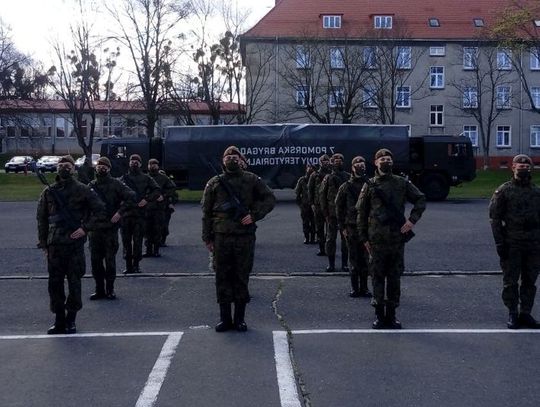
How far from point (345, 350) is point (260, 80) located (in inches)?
1909

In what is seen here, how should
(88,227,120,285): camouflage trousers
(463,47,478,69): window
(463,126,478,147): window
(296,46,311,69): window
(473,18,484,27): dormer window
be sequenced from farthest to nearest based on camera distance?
(463,126,478,147): window → (473,18,484,27): dormer window → (463,47,478,69): window → (296,46,311,69): window → (88,227,120,285): camouflage trousers

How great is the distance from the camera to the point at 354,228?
11.9 m

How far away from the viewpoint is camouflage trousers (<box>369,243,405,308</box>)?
30.7 feet

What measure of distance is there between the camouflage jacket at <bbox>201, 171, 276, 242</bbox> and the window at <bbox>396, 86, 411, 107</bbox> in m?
50.6

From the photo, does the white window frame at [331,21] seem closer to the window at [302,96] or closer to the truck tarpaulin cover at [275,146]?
the window at [302,96]

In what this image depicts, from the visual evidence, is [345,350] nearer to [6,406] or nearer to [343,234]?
[6,406]

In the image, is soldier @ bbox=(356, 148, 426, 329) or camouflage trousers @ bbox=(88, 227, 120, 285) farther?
camouflage trousers @ bbox=(88, 227, 120, 285)

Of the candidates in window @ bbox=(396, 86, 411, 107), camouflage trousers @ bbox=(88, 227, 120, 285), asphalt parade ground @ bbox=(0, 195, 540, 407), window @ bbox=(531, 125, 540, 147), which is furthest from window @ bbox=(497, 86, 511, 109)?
camouflage trousers @ bbox=(88, 227, 120, 285)

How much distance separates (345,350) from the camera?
27.2ft

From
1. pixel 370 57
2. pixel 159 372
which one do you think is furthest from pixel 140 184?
pixel 370 57

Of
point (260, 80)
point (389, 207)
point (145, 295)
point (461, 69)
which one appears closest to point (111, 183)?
point (145, 295)

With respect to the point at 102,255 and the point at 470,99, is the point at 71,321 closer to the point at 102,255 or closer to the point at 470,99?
the point at 102,255

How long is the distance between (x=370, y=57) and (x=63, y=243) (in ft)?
150

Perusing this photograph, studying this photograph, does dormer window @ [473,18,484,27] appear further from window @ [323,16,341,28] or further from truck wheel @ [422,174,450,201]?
truck wheel @ [422,174,450,201]
